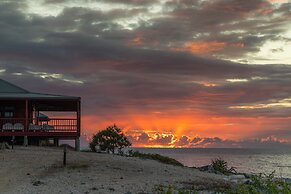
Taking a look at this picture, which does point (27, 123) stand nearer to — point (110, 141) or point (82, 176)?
point (110, 141)

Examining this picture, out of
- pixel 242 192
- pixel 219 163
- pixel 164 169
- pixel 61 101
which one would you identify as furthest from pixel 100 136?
pixel 242 192

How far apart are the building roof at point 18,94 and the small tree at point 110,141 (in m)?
5.79

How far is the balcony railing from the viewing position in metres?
Answer: 39.8

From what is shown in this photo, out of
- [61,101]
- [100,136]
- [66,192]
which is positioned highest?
[61,101]

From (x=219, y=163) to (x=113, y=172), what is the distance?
1593 centimetres

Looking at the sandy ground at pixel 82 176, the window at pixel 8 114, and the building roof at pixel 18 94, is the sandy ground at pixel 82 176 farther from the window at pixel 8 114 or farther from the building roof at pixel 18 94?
the window at pixel 8 114

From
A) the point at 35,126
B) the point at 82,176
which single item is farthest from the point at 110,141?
the point at 82,176

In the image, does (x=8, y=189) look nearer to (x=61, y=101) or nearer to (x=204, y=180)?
(x=204, y=180)

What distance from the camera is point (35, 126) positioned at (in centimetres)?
4016

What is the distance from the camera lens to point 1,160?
2836 cm

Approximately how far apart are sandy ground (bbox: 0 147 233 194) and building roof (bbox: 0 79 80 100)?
28.2 ft

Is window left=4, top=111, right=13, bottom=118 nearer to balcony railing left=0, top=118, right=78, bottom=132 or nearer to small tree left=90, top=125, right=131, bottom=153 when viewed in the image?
balcony railing left=0, top=118, right=78, bottom=132

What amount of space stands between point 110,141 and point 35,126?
7441mm

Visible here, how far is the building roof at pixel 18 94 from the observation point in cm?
3988
